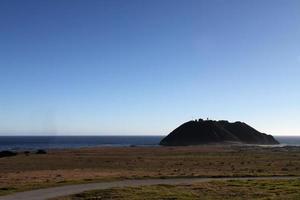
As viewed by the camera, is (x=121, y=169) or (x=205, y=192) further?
(x=121, y=169)

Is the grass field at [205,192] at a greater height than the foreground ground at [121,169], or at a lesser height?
lesser

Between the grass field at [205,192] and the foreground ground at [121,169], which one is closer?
the grass field at [205,192]

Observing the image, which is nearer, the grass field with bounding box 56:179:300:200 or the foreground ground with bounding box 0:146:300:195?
the grass field with bounding box 56:179:300:200

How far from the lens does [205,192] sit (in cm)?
2950

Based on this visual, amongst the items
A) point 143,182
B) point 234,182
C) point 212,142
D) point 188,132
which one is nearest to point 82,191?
point 143,182

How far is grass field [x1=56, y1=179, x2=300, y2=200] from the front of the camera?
27.2 m

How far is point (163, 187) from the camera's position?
31.7 metres

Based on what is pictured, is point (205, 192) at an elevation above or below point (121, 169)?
below

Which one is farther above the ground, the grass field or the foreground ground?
the foreground ground

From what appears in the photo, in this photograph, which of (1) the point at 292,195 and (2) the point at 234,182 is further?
(2) the point at 234,182

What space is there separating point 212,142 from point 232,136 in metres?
18.3

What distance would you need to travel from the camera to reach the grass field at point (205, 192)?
27.2m

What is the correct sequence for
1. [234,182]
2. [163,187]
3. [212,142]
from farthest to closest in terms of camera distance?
1. [212,142]
2. [234,182]
3. [163,187]

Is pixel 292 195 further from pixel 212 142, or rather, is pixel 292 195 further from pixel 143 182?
pixel 212 142
